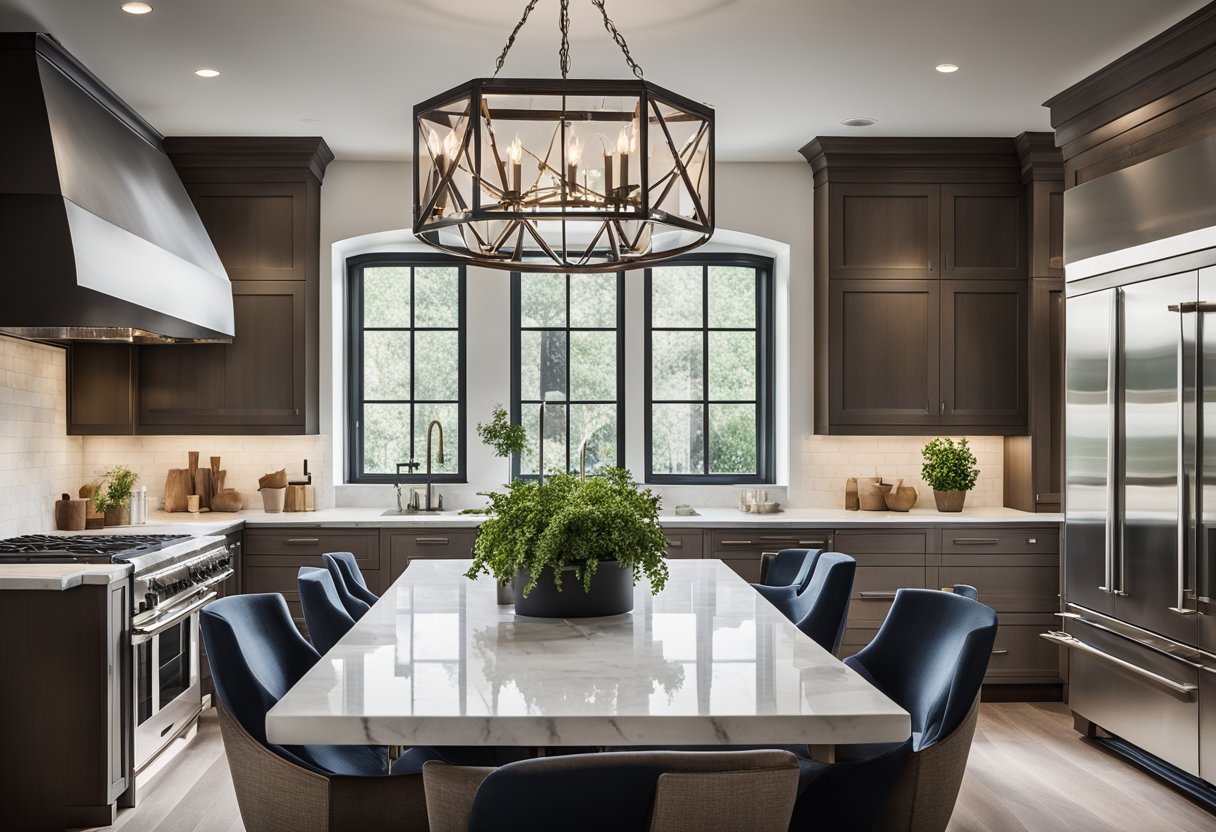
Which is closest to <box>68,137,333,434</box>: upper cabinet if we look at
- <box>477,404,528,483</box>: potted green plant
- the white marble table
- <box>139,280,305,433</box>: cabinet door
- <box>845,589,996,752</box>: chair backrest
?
<box>139,280,305,433</box>: cabinet door

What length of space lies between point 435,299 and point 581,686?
4.53 meters

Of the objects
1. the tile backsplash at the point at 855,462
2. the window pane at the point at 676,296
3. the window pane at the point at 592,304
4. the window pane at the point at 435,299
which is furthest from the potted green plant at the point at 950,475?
the window pane at the point at 435,299

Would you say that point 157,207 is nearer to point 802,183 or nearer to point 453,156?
point 453,156

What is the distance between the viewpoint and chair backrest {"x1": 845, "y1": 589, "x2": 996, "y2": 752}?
236 cm

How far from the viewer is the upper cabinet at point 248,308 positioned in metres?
5.66

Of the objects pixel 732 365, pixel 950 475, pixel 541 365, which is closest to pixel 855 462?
pixel 950 475

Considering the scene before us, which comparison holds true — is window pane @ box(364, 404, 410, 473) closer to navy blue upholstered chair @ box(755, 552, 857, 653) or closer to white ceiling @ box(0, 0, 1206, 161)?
white ceiling @ box(0, 0, 1206, 161)

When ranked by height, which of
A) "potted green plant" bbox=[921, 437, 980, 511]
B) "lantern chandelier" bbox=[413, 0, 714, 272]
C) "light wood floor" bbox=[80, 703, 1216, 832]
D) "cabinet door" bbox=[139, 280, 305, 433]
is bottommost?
"light wood floor" bbox=[80, 703, 1216, 832]

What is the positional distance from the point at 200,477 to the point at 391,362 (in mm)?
1271

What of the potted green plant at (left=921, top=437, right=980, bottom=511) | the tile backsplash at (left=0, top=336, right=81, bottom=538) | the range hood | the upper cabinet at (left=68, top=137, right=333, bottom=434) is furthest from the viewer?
the potted green plant at (left=921, top=437, right=980, bottom=511)

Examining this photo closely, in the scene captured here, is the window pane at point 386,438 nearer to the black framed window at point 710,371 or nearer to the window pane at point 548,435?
the window pane at point 548,435

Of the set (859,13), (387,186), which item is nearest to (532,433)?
(387,186)

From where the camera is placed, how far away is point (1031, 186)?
5.72 meters

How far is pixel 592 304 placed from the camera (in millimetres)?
6395
